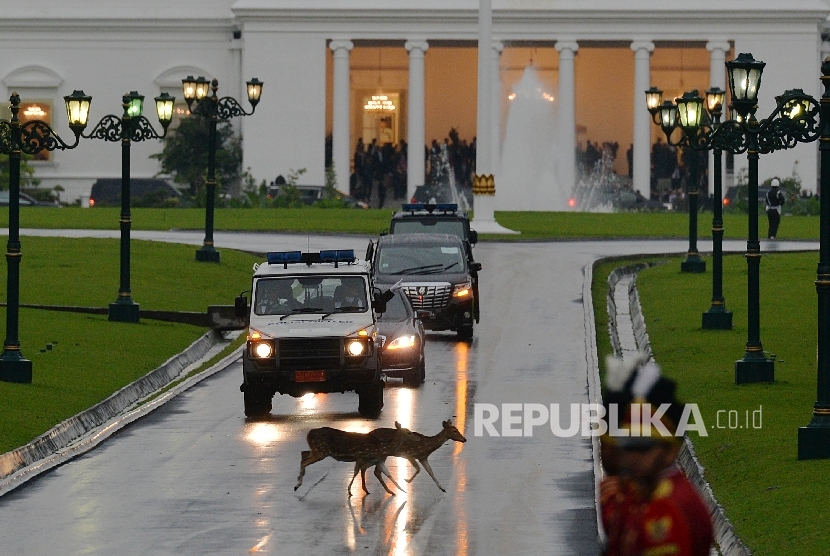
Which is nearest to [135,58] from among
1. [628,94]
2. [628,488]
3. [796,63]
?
[628,94]

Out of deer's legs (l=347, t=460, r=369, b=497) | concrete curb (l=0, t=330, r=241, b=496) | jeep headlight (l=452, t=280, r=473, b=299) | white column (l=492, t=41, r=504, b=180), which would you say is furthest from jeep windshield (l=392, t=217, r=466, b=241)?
white column (l=492, t=41, r=504, b=180)

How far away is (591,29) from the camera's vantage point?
83.6m

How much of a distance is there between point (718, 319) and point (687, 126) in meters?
3.21

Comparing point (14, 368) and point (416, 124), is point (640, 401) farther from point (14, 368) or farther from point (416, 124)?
point (416, 124)

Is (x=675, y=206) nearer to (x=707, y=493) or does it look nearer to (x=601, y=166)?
(x=601, y=166)

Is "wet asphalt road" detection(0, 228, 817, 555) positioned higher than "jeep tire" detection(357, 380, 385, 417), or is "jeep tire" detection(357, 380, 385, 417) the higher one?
"jeep tire" detection(357, 380, 385, 417)

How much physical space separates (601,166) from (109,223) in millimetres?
33181

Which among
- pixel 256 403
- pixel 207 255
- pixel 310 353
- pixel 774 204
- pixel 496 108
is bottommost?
pixel 256 403

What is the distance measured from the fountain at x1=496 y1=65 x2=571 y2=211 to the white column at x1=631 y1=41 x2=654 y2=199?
144 inches

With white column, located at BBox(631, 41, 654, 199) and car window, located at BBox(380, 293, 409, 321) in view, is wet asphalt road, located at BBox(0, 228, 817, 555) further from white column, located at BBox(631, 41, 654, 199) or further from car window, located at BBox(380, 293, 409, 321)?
white column, located at BBox(631, 41, 654, 199)

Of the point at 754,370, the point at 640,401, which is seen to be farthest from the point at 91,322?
the point at 640,401

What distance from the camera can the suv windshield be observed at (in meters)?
21.7

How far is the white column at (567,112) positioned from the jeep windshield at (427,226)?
154ft

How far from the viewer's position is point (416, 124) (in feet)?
271
